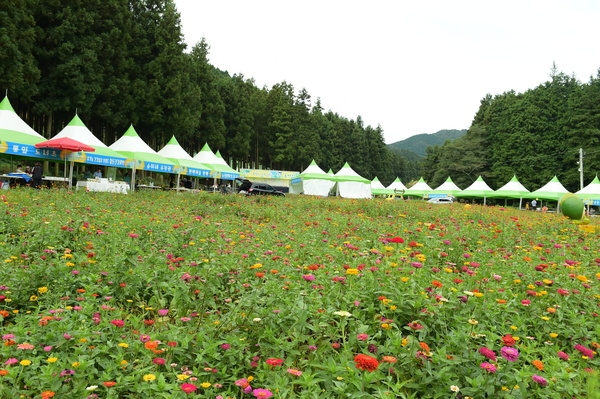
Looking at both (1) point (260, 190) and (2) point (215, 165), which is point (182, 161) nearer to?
(2) point (215, 165)

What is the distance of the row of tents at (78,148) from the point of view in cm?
1426

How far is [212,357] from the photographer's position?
2143 millimetres

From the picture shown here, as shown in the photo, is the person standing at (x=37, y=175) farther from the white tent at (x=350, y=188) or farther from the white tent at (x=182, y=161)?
the white tent at (x=350, y=188)

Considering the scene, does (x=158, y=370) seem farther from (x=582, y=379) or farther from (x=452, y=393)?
(x=582, y=379)

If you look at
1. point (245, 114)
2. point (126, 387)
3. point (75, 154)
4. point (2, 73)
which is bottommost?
point (126, 387)

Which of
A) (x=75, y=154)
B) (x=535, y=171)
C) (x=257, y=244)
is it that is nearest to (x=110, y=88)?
(x=75, y=154)

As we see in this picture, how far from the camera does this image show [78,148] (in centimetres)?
1502

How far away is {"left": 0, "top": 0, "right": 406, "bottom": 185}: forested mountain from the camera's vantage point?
840 inches

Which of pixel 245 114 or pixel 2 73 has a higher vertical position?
pixel 245 114

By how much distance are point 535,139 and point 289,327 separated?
54.4 meters

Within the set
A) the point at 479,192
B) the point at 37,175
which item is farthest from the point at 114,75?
the point at 479,192

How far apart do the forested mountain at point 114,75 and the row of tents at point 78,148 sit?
6012 mm

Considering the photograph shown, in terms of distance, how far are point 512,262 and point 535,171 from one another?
1992 inches

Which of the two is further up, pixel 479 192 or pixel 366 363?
pixel 479 192
